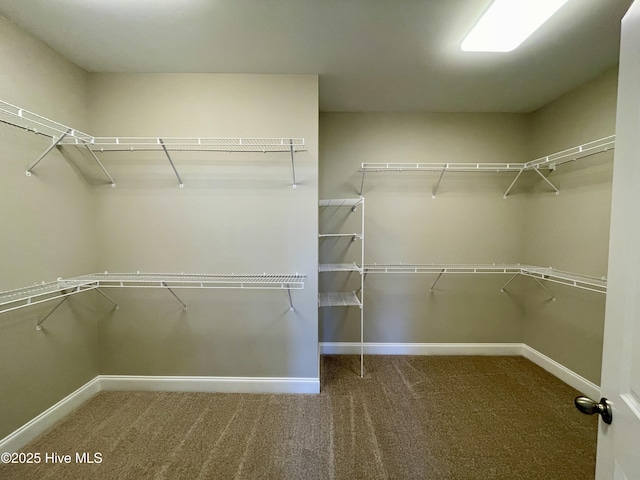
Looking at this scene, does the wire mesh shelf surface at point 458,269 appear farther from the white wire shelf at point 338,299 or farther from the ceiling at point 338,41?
the ceiling at point 338,41

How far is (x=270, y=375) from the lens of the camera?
2.07m

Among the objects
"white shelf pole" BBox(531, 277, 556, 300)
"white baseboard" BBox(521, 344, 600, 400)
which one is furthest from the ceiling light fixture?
"white baseboard" BBox(521, 344, 600, 400)

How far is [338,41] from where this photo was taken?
5.16ft

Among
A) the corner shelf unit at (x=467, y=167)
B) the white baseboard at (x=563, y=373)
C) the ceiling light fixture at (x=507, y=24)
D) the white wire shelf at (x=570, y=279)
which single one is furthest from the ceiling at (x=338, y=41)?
the white baseboard at (x=563, y=373)

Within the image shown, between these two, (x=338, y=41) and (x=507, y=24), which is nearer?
(x=507, y=24)

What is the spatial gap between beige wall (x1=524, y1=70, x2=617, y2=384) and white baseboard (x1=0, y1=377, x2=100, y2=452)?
384 centimetres

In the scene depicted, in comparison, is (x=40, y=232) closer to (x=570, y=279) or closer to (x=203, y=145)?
(x=203, y=145)

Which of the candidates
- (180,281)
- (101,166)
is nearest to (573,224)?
(180,281)

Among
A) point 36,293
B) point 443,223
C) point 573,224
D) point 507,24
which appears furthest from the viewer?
point 443,223

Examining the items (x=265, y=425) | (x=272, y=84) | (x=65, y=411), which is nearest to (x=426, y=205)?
(x=272, y=84)

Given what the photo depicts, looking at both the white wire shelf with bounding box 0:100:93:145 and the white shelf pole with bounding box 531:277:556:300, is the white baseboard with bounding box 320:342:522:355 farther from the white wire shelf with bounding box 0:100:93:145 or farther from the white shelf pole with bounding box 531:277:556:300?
the white wire shelf with bounding box 0:100:93:145

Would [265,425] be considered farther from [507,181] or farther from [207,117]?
[507,181]

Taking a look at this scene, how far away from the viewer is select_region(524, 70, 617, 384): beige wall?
6.29ft

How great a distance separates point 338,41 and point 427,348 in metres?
2.76
